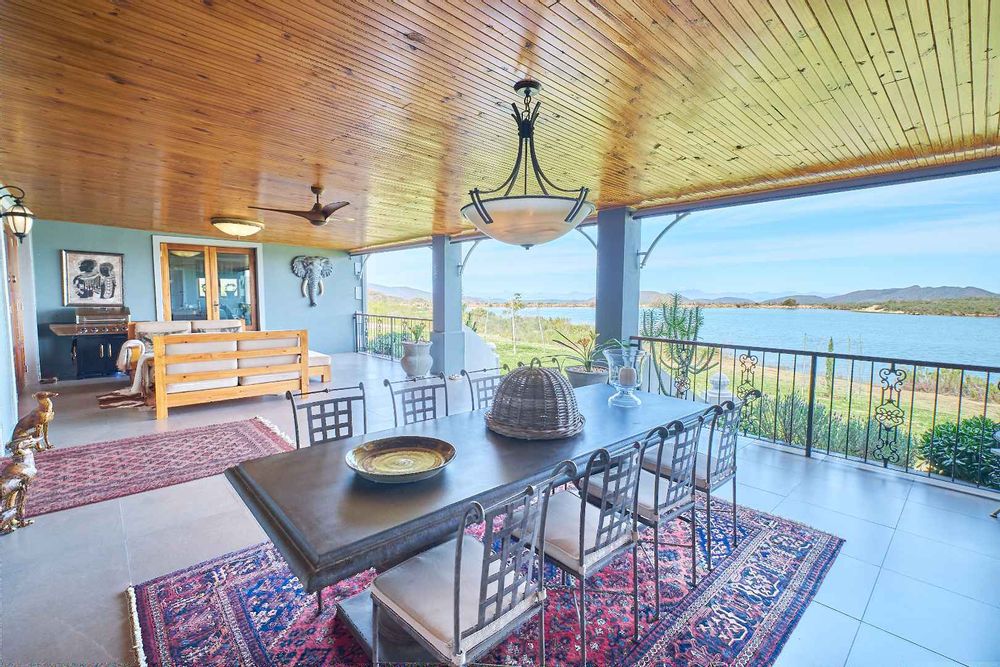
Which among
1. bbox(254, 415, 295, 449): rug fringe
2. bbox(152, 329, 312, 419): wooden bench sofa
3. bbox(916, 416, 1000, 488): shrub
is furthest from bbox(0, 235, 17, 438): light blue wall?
bbox(916, 416, 1000, 488): shrub

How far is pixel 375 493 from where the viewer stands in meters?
1.46

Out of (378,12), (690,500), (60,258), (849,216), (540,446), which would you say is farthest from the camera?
(849,216)

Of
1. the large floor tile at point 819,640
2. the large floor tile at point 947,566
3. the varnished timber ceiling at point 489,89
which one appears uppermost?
the varnished timber ceiling at point 489,89

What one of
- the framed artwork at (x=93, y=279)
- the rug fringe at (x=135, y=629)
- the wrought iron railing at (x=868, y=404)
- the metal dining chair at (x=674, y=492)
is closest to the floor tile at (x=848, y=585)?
the metal dining chair at (x=674, y=492)

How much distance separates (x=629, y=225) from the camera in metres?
4.96

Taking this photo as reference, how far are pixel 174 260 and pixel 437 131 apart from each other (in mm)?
7690

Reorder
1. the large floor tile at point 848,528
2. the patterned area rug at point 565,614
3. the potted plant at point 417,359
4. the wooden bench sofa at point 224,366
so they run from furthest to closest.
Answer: the potted plant at point 417,359 → the wooden bench sofa at point 224,366 → the large floor tile at point 848,528 → the patterned area rug at point 565,614

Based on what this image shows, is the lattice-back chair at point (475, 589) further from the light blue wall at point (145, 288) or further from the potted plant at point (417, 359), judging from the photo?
the light blue wall at point (145, 288)

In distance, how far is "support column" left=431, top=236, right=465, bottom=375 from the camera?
7289 millimetres

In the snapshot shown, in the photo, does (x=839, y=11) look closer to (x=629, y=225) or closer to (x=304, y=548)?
(x=304, y=548)

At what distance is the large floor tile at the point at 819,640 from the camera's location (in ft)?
5.33

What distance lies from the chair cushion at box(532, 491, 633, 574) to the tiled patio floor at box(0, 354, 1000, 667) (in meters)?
0.81

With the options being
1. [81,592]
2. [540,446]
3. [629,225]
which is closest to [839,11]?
[540,446]

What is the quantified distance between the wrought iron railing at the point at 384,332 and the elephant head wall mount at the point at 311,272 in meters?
1.09
